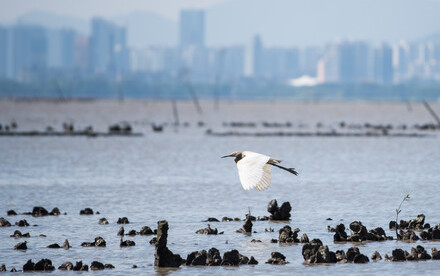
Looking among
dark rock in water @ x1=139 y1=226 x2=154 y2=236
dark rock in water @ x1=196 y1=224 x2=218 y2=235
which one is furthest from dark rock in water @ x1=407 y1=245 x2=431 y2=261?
dark rock in water @ x1=139 y1=226 x2=154 y2=236

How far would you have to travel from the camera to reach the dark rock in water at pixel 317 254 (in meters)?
16.8

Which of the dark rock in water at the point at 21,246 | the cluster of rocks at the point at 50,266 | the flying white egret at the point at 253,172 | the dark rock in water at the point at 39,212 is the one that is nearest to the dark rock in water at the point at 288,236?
the flying white egret at the point at 253,172

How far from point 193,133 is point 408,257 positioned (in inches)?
1967

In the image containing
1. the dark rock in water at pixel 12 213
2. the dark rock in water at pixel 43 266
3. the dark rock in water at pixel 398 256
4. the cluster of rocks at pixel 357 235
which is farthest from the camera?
the dark rock in water at pixel 12 213

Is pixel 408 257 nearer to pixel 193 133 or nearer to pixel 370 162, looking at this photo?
pixel 370 162

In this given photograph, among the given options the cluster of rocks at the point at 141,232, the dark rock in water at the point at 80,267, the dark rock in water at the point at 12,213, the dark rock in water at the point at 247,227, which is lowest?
the dark rock in water at the point at 80,267

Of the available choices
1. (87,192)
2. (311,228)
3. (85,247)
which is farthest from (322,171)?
(85,247)

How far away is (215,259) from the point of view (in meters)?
16.8

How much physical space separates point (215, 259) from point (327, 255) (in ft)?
6.29

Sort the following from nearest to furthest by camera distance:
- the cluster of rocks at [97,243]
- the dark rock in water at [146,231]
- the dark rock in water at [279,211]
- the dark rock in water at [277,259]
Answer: the dark rock in water at [277,259]
the cluster of rocks at [97,243]
the dark rock in water at [146,231]
the dark rock in water at [279,211]

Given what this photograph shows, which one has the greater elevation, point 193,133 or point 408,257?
point 193,133

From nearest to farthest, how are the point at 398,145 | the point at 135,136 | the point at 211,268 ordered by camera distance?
the point at 211,268 → the point at 398,145 → the point at 135,136

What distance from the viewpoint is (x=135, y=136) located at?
198 feet

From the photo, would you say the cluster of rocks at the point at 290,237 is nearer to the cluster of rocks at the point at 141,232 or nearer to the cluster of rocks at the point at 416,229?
the cluster of rocks at the point at 416,229
